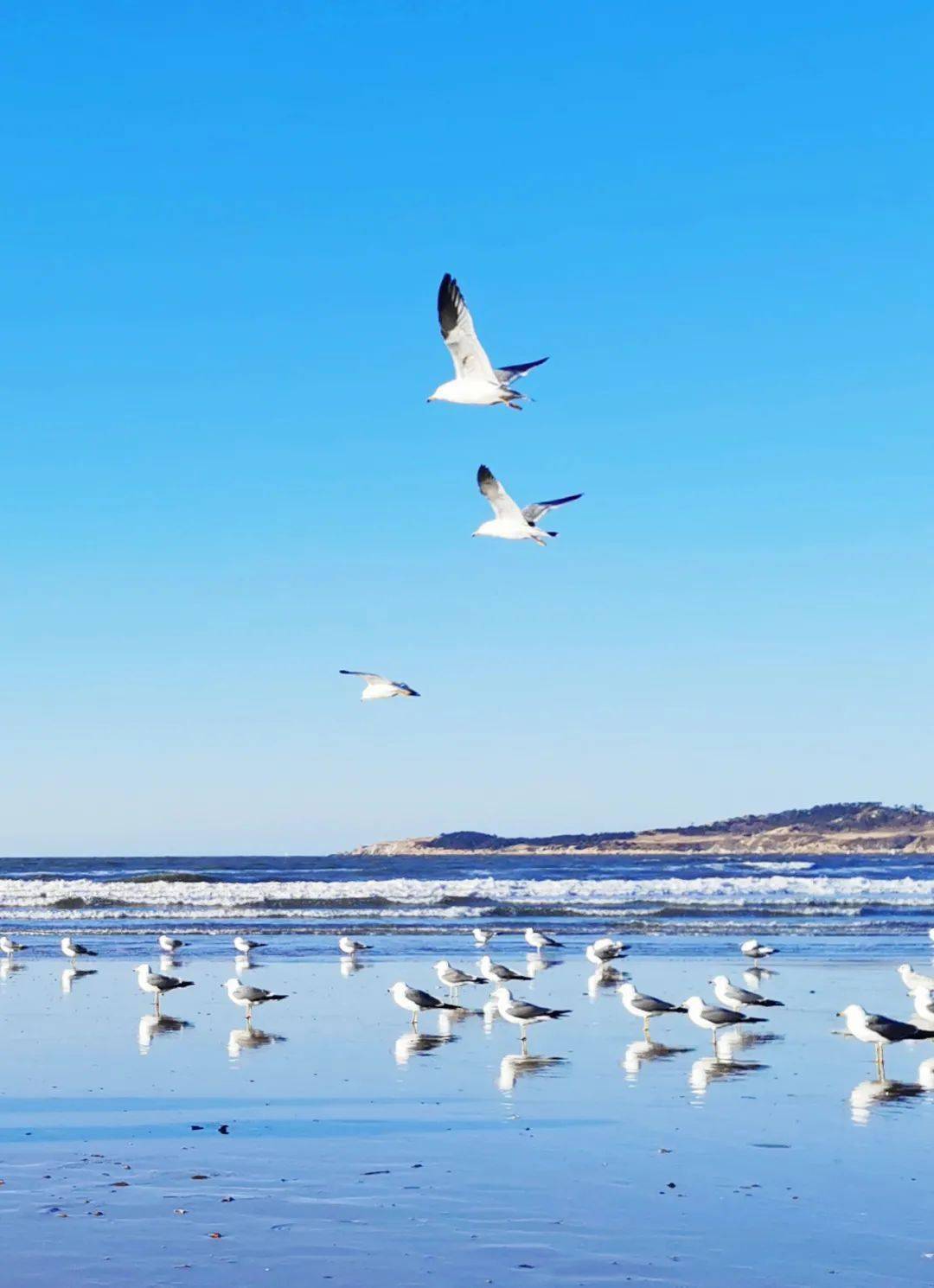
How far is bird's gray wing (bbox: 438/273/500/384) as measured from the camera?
1272cm

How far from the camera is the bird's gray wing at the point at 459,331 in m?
12.7

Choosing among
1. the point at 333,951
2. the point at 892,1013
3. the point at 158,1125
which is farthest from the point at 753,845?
the point at 158,1125

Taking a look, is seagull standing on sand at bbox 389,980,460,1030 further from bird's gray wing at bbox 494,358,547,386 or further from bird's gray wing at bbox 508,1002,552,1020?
bird's gray wing at bbox 494,358,547,386

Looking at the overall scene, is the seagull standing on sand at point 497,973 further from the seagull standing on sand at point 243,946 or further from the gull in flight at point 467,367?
the gull in flight at point 467,367

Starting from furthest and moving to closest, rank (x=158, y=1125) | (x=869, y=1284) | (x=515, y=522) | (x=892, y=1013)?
(x=892, y=1013)
(x=515, y=522)
(x=158, y=1125)
(x=869, y=1284)

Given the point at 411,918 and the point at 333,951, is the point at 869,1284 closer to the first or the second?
the point at 333,951

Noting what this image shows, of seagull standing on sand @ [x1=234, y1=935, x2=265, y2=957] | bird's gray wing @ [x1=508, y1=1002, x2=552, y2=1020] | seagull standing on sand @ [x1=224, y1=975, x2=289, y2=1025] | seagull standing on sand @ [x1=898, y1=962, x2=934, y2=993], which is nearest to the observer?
bird's gray wing @ [x1=508, y1=1002, x2=552, y2=1020]

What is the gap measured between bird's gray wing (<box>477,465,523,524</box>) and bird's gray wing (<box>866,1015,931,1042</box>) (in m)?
5.56

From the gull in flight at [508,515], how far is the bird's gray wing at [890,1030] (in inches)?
203

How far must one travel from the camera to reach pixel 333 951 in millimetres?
24812

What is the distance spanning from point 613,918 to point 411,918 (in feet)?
14.7

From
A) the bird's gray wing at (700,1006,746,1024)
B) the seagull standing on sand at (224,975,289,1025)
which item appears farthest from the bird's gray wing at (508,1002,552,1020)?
the seagull standing on sand at (224,975,289,1025)

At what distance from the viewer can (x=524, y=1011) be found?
14641 millimetres

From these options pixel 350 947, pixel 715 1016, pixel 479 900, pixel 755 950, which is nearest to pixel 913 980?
pixel 715 1016
